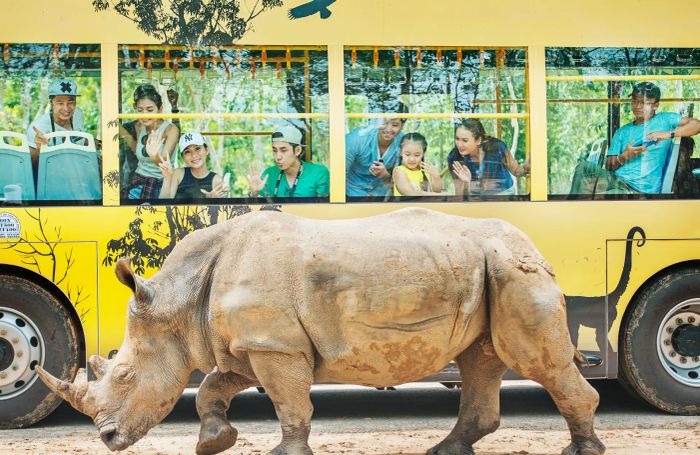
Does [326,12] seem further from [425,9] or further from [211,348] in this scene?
[211,348]

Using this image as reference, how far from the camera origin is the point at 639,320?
848cm

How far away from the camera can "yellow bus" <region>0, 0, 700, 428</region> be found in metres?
8.09

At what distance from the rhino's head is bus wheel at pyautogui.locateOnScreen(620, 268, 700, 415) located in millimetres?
3975

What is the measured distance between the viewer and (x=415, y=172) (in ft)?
27.4

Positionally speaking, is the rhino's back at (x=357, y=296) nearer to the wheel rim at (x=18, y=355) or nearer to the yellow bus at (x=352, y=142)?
the yellow bus at (x=352, y=142)

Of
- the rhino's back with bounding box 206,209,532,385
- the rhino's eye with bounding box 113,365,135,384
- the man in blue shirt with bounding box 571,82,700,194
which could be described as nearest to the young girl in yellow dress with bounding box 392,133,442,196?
the man in blue shirt with bounding box 571,82,700,194

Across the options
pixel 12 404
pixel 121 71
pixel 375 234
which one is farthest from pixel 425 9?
pixel 12 404

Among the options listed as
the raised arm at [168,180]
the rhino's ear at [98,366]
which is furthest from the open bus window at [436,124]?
the rhino's ear at [98,366]

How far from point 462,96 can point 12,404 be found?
4109 millimetres

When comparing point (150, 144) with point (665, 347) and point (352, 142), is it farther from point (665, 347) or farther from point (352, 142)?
point (665, 347)

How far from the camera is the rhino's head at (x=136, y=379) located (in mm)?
5871

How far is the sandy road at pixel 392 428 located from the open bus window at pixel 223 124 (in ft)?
5.74

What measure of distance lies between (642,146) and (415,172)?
184 centimetres

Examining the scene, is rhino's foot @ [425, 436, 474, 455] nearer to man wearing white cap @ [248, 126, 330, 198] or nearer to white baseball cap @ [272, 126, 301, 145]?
man wearing white cap @ [248, 126, 330, 198]
